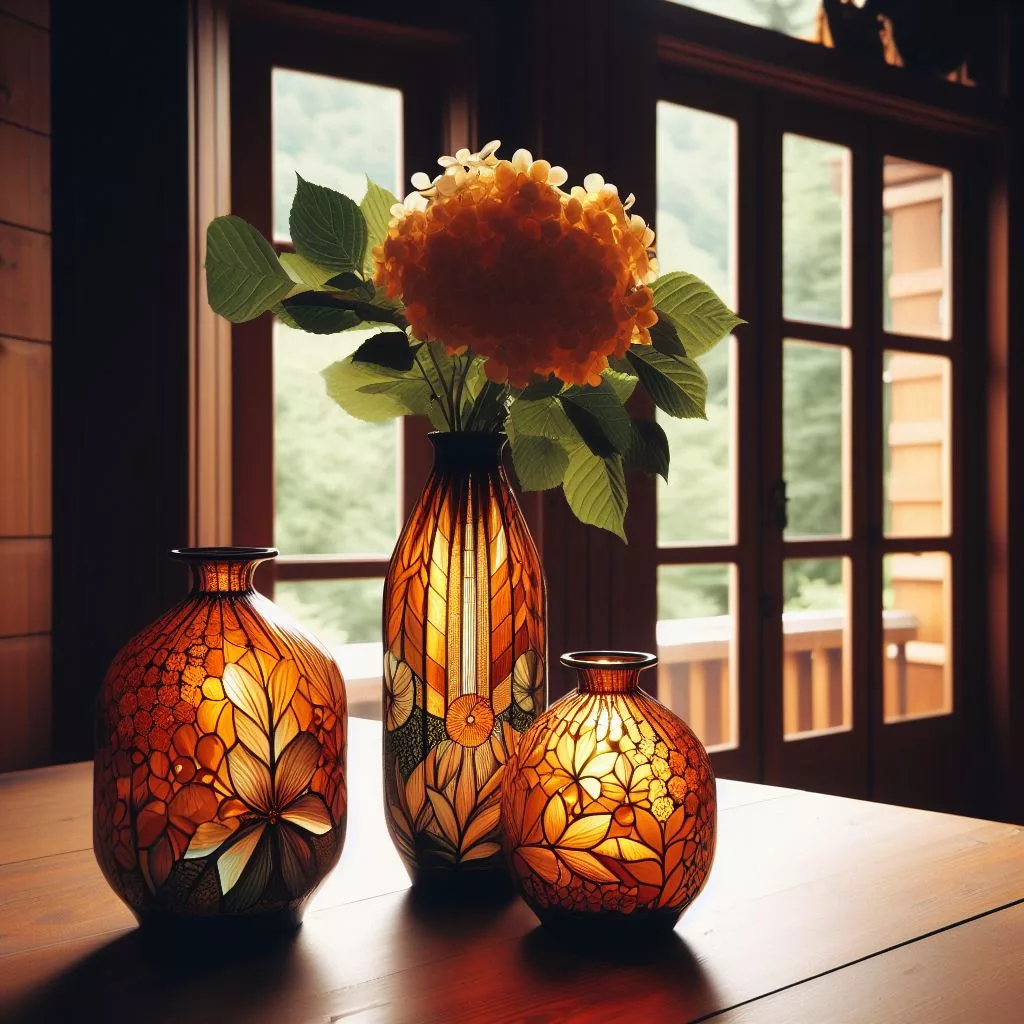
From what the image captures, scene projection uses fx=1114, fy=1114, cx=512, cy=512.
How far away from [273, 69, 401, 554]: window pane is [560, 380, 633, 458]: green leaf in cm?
130

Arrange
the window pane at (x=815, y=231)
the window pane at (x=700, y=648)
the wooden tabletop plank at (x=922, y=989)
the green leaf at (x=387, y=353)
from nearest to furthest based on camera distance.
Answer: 1. the wooden tabletop plank at (x=922, y=989)
2. the green leaf at (x=387, y=353)
3. the window pane at (x=700, y=648)
4. the window pane at (x=815, y=231)

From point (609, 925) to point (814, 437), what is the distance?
2.24 meters

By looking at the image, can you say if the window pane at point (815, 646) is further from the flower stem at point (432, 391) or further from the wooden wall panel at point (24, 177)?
the flower stem at point (432, 391)

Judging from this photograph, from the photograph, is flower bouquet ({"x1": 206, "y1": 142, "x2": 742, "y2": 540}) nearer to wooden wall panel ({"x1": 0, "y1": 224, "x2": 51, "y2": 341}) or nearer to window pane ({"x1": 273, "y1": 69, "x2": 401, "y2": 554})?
wooden wall panel ({"x1": 0, "y1": 224, "x2": 51, "y2": 341})

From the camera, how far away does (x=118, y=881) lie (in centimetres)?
59

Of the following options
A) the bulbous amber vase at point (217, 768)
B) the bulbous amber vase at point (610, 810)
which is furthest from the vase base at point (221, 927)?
the bulbous amber vase at point (610, 810)

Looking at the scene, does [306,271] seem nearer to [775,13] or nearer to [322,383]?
[322,383]

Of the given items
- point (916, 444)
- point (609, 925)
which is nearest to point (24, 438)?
point (609, 925)

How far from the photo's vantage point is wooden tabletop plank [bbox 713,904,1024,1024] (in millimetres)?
536

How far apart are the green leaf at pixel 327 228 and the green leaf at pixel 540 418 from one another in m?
0.13

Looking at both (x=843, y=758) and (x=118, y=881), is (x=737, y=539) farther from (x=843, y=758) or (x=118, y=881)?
(x=118, y=881)

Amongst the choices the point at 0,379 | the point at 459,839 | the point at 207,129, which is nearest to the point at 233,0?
the point at 207,129

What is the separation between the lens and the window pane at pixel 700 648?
243cm

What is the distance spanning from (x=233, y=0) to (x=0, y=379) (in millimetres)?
741
